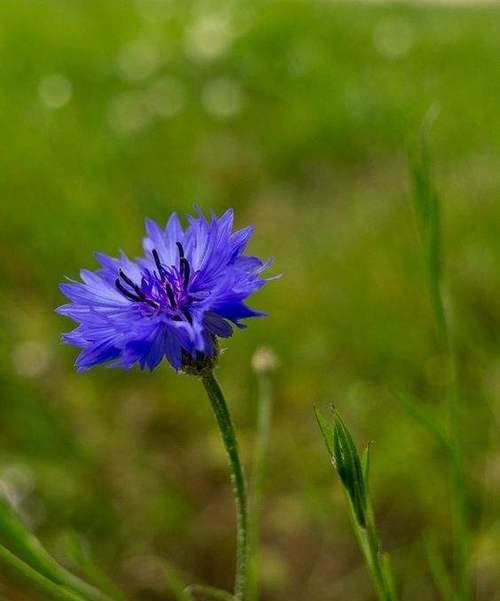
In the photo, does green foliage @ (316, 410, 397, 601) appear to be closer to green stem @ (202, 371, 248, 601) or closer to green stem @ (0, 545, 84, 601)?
green stem @ (202, 371, 248, 601)

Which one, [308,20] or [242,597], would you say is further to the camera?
[308,20]

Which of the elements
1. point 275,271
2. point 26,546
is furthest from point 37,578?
point 275,271

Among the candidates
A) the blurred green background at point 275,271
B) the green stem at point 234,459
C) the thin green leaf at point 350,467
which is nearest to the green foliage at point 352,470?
the thin green leaf at point 350,467

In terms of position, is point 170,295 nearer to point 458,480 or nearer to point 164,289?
point 164,289

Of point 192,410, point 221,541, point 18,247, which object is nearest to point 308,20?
point 18,247

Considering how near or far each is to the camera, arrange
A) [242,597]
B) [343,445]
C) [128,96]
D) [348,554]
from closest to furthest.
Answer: [343,445] < [242,597] < [348,554] < [128,96]

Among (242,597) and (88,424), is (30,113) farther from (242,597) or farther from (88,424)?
(242,597)
